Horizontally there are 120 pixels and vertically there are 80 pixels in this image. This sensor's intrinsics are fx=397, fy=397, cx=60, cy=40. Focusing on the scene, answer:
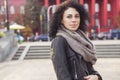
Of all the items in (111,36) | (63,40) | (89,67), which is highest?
(63,40)

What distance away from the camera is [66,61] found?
3424 mm

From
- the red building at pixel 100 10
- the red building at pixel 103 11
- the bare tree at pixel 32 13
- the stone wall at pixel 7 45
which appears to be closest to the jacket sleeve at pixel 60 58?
the stone wall at pixel 7 45

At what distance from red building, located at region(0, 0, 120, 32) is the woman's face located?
74.2 metres

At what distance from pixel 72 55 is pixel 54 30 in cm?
33

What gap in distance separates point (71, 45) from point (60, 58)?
16cm

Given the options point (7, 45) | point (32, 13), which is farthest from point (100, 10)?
point (7, 45)

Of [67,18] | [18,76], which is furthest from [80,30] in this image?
[18,76]

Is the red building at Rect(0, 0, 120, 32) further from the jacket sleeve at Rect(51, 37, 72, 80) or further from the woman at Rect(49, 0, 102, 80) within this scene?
the jacket sleeve at Rect(51, 37, 72, 80)

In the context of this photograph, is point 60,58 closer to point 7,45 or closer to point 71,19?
point 71,19

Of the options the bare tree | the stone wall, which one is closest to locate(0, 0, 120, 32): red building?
the bare tree

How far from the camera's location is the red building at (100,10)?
78.8 meters

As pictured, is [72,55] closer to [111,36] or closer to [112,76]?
[112,76]

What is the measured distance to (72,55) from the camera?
136 inches

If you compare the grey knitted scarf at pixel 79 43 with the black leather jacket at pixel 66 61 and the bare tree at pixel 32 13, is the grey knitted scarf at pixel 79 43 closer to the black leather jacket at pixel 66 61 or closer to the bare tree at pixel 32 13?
the black leather jacket at pixel 66 61
